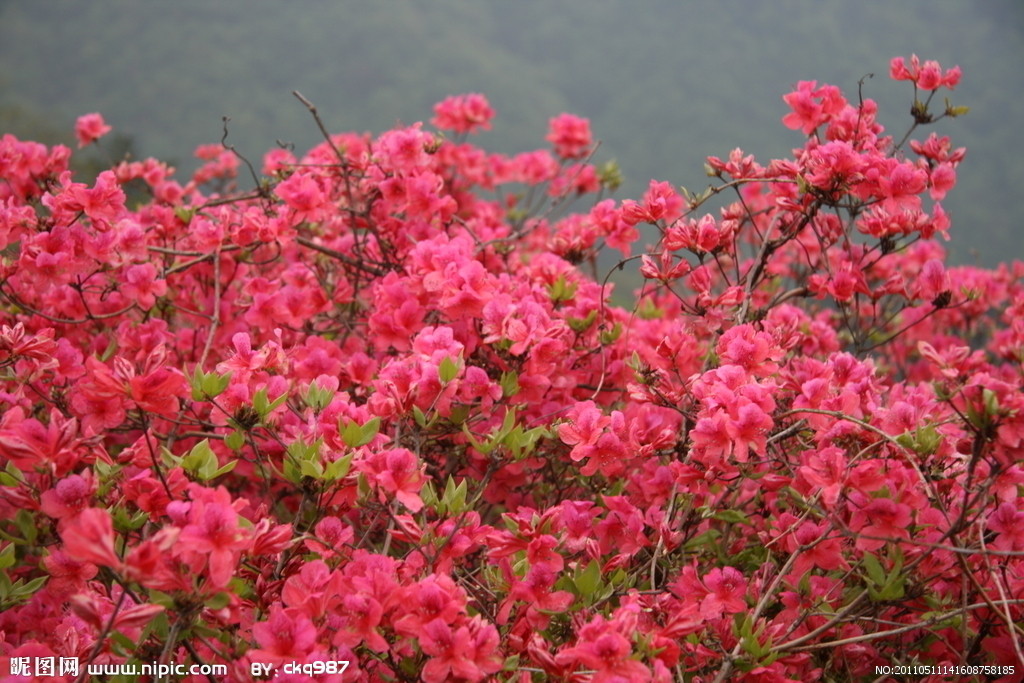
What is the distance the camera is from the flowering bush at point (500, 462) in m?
0.87

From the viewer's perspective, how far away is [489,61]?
6.12 m

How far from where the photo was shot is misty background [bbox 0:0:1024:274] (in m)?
5.68

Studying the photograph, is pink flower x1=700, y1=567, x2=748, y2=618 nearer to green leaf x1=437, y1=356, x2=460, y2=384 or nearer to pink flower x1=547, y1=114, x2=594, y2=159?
green leaf x1=437, y1=356, x2=460, y2=384

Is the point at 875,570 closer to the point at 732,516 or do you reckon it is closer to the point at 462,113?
the point at 732,516

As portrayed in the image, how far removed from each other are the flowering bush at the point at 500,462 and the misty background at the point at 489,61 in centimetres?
417

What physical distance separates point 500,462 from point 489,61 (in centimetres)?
557

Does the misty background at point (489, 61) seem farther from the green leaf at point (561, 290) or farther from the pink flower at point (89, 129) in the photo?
the green leaf at point (561, 290)

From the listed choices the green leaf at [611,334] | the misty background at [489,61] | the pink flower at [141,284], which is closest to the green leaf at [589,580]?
the green leaf at [611,334]

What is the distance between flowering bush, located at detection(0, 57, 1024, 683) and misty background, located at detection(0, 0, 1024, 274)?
4.17 meters

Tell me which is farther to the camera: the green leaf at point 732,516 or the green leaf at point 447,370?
the green leaf at point 732,516

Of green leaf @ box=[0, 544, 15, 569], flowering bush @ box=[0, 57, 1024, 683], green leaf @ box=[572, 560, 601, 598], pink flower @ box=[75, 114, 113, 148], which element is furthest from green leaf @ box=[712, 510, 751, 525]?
pink flower @ box=[75, 114, 113, 148]

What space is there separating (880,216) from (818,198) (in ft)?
0.43

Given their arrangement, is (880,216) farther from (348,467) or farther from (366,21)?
(366,21)

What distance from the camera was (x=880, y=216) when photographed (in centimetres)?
142
